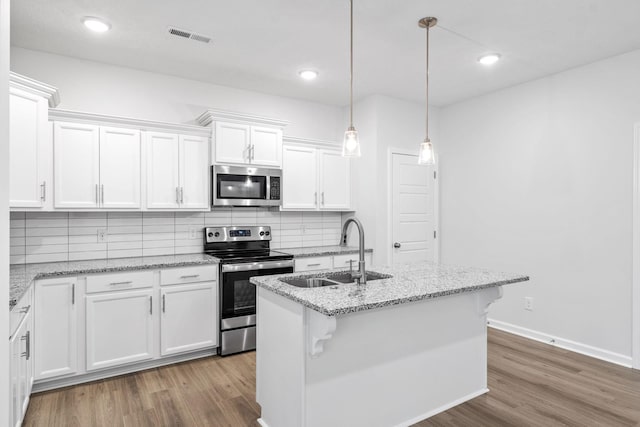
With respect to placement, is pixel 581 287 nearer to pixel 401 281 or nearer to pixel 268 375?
pixel 401 281

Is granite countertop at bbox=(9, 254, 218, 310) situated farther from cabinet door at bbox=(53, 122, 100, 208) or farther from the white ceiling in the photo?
the white ceiling

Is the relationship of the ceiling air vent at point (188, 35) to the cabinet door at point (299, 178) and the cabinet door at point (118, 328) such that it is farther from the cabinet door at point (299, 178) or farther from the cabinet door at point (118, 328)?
the cabinet door at point (118, 328)

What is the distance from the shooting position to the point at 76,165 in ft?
10.4

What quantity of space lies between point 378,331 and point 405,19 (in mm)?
2146

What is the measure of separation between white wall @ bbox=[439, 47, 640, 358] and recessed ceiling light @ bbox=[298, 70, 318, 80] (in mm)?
2021

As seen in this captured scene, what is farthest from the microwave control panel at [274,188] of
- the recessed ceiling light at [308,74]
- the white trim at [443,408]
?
the white trim at [443,408]

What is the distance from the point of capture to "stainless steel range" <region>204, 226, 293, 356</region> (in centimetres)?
355

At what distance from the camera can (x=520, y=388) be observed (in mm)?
2904

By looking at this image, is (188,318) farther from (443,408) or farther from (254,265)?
(443,408)

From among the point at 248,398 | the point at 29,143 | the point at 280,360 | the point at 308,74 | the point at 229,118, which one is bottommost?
the point at 248,398

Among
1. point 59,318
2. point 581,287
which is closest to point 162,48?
point 59,318

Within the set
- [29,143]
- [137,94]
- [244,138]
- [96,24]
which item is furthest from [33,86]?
[244,138]

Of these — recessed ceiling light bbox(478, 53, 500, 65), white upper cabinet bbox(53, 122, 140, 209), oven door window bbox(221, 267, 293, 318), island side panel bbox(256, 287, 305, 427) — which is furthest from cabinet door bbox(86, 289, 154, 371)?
recessed ceiling light bbox(478, 53, 500, 65)

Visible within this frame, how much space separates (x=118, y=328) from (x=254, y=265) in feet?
3.99
